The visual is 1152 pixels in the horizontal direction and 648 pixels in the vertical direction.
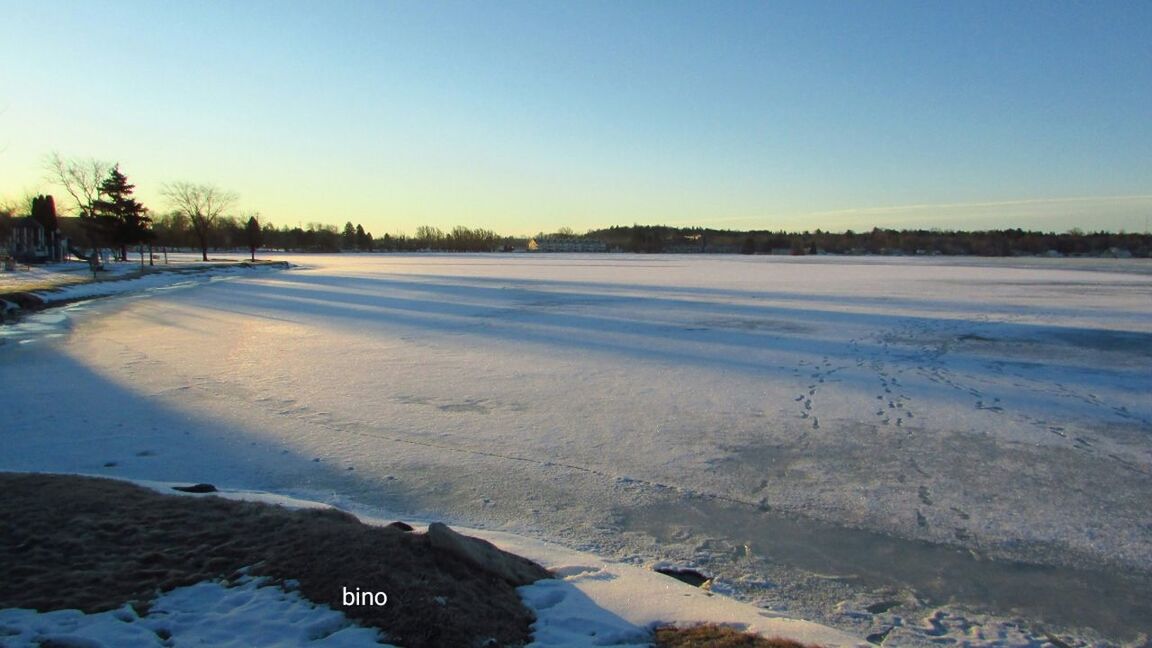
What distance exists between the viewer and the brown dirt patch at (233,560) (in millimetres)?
2906

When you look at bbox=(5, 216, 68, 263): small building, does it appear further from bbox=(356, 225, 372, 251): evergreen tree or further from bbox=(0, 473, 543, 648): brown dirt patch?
bbox=(356, 225, 372, 251): evergreen tree

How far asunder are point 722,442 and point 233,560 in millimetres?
4242

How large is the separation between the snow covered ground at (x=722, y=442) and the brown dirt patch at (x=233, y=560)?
100cm

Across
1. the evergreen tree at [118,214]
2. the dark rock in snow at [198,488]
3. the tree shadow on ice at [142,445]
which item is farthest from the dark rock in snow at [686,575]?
the evergreen tree at [118,214]

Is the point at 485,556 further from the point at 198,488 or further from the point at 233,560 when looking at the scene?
the point at 198,488

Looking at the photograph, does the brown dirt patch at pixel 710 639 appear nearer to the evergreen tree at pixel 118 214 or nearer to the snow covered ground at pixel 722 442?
the snow covered ground at pixel 722 442

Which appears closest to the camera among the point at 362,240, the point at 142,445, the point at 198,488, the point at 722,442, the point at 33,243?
the point at 198,488

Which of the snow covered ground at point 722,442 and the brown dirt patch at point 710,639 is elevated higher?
the brown dirt patch at point 710,639

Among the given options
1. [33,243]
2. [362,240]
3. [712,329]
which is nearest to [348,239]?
[362,240]

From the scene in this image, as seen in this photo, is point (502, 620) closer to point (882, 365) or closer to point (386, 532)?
point (386, 532)

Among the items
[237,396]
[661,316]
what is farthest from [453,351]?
[661,316]

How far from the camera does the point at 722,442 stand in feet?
21.0

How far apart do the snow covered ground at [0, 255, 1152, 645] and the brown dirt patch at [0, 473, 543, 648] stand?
3.29ft

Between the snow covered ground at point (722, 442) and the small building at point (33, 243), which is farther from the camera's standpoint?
the small building at point (33, 243)
